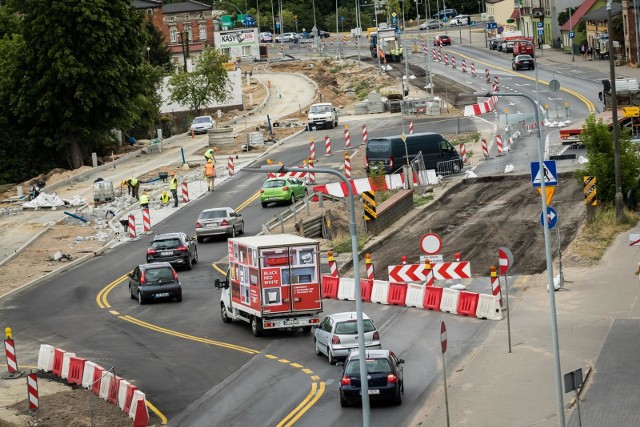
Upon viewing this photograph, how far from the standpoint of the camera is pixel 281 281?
121 ft

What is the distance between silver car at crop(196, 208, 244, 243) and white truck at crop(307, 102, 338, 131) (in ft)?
117

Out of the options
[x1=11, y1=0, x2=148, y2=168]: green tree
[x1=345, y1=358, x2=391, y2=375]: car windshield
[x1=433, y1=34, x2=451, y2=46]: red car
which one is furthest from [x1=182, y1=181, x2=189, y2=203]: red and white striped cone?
[x1=433, y1=34, x2=451, y2=46]: red car

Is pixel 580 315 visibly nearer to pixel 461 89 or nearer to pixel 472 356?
pixel 472 356

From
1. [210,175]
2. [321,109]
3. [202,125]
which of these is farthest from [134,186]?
[202,125]

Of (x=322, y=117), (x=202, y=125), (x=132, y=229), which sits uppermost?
(x=322, y=117)

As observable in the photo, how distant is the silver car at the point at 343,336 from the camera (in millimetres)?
32781

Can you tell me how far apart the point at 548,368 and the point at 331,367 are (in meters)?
5.75

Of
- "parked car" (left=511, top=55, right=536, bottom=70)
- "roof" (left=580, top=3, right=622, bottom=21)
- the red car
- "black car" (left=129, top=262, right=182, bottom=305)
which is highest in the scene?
"roof" (left=580, top=3, right=622, bottom=21)

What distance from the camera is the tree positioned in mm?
102562

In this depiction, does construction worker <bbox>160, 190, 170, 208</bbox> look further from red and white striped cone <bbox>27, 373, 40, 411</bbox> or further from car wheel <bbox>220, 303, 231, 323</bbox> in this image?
red and white striped cone <bbox>27, 373, 40, 411</bbox>

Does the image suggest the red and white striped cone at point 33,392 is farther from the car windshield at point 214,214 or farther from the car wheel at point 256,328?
the car windshield at point 214,214

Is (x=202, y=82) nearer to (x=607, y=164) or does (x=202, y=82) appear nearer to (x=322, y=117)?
(x=322, y=117)

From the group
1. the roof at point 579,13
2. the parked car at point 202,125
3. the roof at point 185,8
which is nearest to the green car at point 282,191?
the parked car at point 202,125

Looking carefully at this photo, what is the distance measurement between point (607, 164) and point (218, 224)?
16.5 m
